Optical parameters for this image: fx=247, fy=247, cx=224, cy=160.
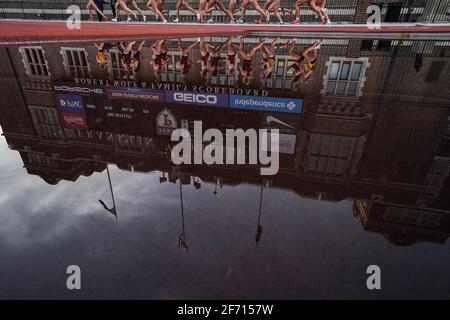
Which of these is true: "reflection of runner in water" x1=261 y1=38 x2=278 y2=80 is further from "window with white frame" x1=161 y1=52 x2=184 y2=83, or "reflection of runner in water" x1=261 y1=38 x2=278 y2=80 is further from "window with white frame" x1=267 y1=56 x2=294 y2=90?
"window with white frame" x1=161 y1=52 x2=184 y2=83

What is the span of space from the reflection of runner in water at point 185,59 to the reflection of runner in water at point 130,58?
2155 millimetres

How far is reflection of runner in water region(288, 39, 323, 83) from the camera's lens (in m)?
11.2

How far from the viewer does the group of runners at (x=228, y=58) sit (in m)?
11.2

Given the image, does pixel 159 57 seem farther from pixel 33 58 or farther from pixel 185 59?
pixel 33 58

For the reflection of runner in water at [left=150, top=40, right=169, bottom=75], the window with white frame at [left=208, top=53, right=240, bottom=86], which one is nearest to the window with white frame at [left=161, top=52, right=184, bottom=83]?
the reflection of runner in water at [left=150, top=40, right=169, bottom=75]

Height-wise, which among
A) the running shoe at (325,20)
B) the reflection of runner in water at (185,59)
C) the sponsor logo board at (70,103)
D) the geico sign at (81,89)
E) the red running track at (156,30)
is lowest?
the sponsor logo board at (70,103)

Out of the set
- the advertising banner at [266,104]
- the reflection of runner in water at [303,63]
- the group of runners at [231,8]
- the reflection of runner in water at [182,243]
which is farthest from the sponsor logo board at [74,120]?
the group of runners at [231,8]

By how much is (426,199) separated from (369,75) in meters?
9.68

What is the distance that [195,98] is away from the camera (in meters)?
8.88

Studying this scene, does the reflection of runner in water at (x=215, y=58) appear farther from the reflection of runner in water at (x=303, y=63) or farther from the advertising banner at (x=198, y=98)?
the reflection of runner in water at (x=303, y=63)

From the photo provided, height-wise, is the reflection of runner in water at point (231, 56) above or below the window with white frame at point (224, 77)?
above

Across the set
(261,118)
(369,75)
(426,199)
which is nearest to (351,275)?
(426,199)

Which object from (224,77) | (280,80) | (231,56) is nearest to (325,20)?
(231,56)
